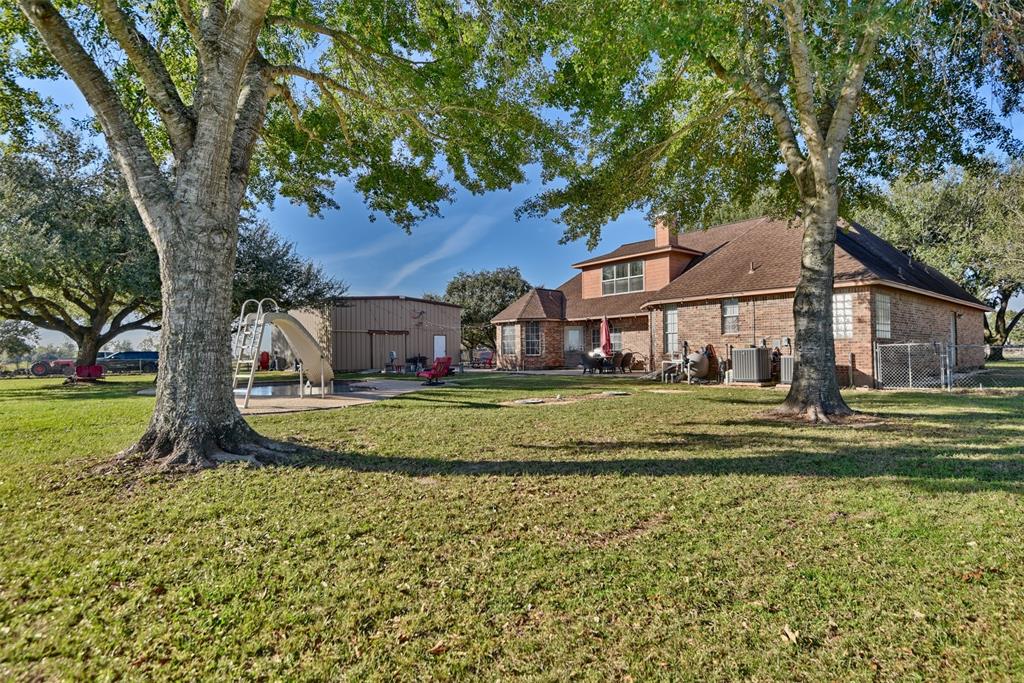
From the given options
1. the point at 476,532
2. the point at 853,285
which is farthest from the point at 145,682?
the point at 853,285

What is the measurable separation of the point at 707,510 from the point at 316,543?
2.94 m

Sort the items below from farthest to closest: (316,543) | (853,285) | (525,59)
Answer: (853,285) < (525,59) < (316,543)

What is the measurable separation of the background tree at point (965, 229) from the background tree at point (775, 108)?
Answer: 16.3 meters

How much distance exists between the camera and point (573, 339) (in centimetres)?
2797

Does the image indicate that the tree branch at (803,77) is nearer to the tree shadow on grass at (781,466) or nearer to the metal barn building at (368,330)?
the tree shadow on grass at (781,466)

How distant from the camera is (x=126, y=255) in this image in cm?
1773

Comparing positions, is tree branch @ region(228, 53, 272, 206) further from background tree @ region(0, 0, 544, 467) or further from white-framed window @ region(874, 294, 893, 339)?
white-framed window @ region(874, 294, 893, 339)

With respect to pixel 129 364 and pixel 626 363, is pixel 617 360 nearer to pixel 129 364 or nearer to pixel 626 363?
pixel 626 363

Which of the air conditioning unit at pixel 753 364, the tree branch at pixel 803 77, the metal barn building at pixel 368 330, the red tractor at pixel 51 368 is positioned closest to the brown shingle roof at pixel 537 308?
the metal barn building at pixel 368 330

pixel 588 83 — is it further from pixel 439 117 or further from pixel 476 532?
pixel 476 532

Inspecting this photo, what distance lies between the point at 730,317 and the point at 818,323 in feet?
→ 29.1

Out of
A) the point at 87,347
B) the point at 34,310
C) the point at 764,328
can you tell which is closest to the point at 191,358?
the point at 764,328

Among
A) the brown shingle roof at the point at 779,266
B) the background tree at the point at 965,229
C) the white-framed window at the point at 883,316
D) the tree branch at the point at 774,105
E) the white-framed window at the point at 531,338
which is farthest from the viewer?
the white-framed window at the point at 531,338

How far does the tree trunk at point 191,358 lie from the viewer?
5.64 metres
